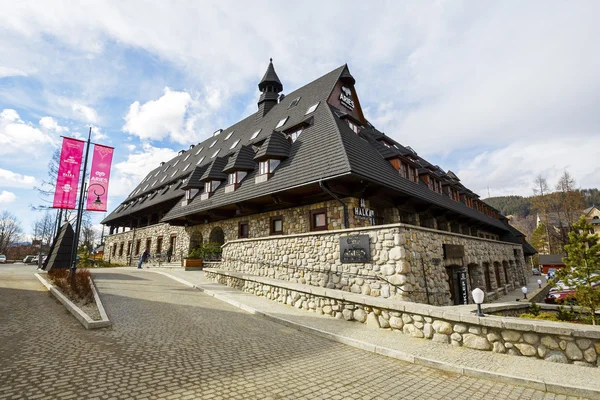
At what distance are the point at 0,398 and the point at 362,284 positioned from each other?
7713 millimetres

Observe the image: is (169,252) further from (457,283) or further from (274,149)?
(457,283)

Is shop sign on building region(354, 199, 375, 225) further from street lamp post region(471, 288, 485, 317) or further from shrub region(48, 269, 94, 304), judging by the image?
shrub region(48, 269, 94, 304)

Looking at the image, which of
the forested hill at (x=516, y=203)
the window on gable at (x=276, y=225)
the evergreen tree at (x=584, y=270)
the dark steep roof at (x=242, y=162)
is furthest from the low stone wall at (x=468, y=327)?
the forested hill at (x=516, y=203)

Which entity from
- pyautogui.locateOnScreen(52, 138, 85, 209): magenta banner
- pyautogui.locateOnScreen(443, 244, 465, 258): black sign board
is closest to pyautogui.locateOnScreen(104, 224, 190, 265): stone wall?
pyautogui.locateOnScreen(52, 138, 85, 209): magenta banner

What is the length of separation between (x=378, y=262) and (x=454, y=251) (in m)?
4.08

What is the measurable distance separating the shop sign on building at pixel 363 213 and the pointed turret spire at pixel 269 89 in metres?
16.2

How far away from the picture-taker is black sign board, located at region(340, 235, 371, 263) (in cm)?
872

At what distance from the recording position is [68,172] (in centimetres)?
1462

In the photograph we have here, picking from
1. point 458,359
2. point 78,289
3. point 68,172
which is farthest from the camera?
point 68,172

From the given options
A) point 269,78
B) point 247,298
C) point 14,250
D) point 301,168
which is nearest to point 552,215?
point 269,78

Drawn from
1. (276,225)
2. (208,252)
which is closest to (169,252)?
(208,252)

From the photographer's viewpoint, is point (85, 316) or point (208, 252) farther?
point (208, 252)

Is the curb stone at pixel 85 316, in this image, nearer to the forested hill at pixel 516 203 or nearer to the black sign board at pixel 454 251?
the black sign board at pixel 454 251

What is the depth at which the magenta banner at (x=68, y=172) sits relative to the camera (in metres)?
13.4
